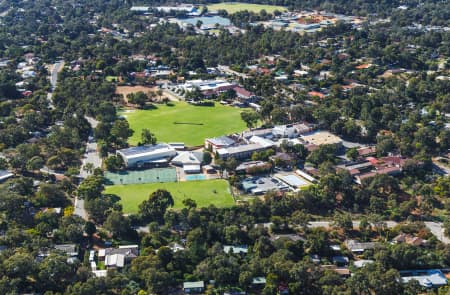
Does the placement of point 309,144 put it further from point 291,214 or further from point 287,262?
point 287,262

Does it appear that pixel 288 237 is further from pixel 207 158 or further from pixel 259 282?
pixel 207 158

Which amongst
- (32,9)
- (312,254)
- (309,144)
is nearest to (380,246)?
(312,254)

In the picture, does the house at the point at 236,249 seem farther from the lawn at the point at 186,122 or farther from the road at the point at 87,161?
the lawn at the point at 186,122

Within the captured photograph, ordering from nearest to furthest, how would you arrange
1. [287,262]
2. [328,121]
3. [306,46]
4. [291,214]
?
[287,262] → [291,214] → [328,121] → [306,46]

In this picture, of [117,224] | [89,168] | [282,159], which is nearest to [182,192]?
[117,224]

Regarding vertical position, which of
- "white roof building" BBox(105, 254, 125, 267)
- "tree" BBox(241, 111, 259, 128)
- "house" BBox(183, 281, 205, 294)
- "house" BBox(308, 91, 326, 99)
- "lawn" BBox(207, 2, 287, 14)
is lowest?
"house" BBox(183, 281, 205, 294)

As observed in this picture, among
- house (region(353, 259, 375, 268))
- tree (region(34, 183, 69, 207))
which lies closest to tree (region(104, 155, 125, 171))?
tree (region(34, 183, 69, 207))

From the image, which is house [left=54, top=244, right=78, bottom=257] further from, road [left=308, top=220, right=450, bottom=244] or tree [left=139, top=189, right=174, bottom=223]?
road [left=308, top=220, right=450, bottom=244]

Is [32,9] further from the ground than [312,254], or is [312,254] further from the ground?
[32,9]
